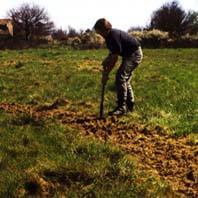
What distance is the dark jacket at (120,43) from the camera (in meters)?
9.72

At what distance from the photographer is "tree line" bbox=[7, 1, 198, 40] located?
58.8 metres

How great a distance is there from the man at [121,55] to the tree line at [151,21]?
46.8m

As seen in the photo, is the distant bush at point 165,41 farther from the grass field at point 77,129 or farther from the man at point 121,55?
the man at point 121,55

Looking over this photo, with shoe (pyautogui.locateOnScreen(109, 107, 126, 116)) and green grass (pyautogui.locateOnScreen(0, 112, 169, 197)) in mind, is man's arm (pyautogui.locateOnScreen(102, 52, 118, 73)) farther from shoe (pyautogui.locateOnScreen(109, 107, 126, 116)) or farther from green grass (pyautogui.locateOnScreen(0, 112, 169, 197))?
green grass (pyautogui.locateOnScreen(0, 112, 169, 197))

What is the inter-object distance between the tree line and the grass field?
141 feet

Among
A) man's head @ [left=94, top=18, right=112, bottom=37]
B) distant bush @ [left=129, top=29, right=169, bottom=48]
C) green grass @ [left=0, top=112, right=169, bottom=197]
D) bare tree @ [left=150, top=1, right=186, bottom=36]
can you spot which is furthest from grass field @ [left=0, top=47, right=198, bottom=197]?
bare tree @ [left=150, top=1, right=186, bottom=36]

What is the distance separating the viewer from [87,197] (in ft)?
19.4

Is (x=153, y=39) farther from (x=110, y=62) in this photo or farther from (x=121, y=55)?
(x=110, y=62)

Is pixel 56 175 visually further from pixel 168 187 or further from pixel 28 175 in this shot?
pixel 168 187

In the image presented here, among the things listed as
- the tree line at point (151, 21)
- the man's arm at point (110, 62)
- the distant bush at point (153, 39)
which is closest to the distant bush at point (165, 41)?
the distant bush at point (153, 39)

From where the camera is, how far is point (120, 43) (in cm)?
981

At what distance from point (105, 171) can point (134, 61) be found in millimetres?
4061

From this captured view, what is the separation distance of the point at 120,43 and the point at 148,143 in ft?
7.74

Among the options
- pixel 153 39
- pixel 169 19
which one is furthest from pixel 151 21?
pixel 153 39
